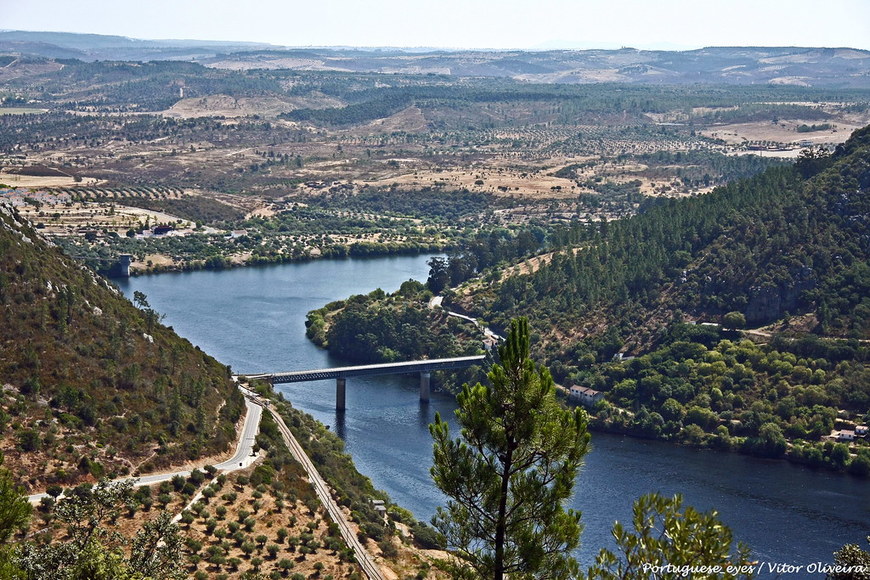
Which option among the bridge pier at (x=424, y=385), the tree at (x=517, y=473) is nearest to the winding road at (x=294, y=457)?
the bridge pier at (x=424, y=385)

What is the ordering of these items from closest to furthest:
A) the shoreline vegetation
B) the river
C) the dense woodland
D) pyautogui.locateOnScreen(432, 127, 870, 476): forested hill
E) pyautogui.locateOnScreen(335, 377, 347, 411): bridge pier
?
the river < the shoreline vegetation < pyautogui.locateOnScreen(432, 127, 870, 476): forested hill < the dense woodland < pyautogui.locateOnScreen(335, 377, 347, 411): bridge pier

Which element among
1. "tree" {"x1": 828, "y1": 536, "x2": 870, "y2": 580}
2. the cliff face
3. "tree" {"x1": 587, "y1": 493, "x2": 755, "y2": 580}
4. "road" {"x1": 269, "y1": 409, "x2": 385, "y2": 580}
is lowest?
"road" {"x1": 269, "y1": 409, "x2": 385, "y2": 580}

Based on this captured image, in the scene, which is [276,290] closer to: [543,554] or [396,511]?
[396,511]

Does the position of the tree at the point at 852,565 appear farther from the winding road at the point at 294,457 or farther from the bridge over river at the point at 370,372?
the bridge over river at the point at 370,372

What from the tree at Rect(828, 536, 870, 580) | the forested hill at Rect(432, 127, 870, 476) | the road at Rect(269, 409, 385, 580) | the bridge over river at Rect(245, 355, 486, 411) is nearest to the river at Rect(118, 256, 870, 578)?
the bridge over river at Rect(245, 355, 486, 411)

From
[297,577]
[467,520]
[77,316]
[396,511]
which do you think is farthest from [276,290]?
[467,520]

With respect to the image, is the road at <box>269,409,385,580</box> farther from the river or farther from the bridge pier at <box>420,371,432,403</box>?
the bridge pier at <box>420,371,432,403</box>
